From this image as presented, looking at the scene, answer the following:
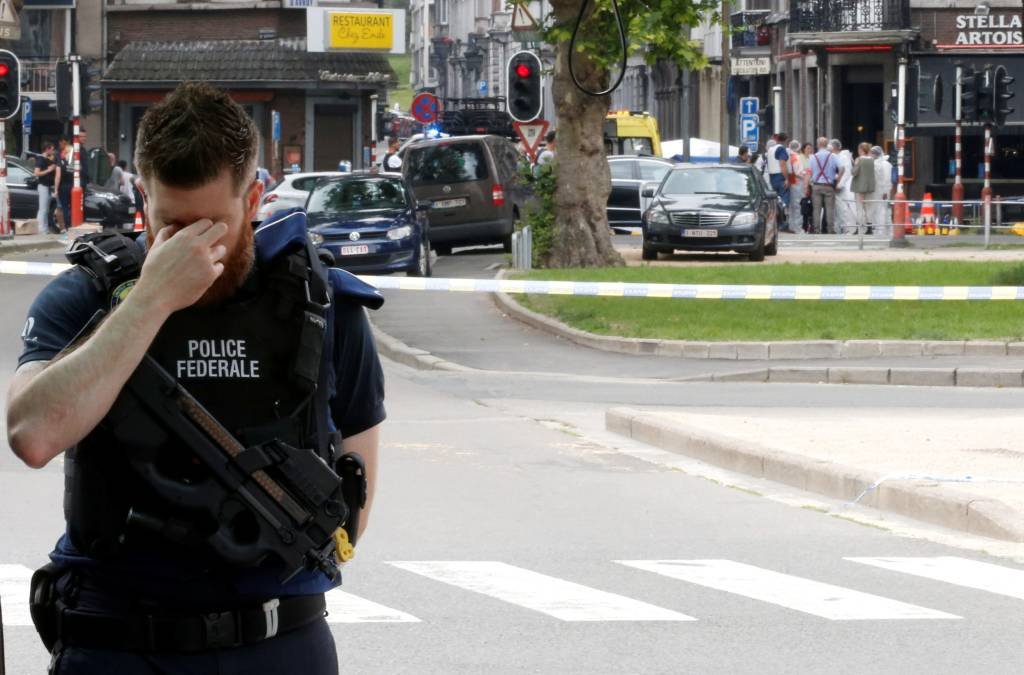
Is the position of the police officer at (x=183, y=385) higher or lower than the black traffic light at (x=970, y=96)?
lower

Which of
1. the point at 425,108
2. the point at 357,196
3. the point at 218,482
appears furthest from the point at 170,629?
the point at 425,108

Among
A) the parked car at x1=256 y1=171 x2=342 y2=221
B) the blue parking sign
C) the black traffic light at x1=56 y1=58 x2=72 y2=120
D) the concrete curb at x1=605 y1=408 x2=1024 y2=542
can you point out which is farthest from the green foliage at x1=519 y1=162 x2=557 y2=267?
the blue parking sign

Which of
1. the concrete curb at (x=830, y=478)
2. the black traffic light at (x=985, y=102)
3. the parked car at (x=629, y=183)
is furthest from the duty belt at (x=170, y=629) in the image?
the parked car at (x=629, y=183)

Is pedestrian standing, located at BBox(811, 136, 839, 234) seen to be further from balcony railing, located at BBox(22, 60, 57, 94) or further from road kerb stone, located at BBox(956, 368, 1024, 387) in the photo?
balcony railing, located at BBox(22, 60, 57, 94)

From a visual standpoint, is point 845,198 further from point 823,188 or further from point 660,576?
point 660,576

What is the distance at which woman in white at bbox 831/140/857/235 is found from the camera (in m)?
41.7

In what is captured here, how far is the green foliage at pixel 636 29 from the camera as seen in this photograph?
27.1 metres

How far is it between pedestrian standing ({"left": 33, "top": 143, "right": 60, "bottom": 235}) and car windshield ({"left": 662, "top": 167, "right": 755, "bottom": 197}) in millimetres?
13254

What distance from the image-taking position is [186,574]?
332cm

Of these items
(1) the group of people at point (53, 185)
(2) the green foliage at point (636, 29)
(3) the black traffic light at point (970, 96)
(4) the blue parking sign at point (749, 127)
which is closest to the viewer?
(2) the green foliage at point (636, 29)

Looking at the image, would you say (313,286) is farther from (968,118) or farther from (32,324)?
(968,118)

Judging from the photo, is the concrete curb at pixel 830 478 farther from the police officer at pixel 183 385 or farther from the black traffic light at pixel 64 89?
the black traffic light at pixel 64 89

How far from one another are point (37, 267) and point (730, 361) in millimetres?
6821

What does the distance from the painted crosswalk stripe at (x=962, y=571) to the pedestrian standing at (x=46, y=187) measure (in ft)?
110
